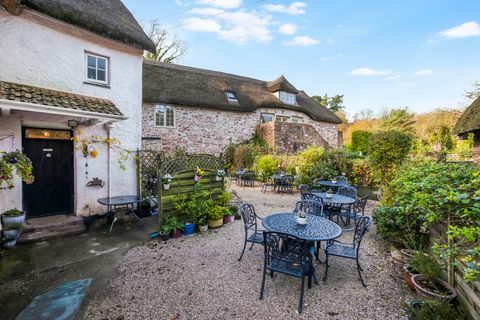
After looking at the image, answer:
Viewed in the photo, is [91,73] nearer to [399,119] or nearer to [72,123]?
[72,123]

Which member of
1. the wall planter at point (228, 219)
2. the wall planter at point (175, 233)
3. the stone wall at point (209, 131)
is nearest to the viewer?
the wall planter at point (175, 233)

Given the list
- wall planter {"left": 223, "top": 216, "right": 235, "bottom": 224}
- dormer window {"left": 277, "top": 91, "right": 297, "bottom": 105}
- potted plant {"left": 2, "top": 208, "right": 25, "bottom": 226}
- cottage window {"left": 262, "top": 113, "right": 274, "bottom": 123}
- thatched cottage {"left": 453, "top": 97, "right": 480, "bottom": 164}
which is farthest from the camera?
dormer window {"left": 277, "top": 91, "right": 297, "bottom": 105}

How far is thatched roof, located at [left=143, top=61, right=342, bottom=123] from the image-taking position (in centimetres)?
1573

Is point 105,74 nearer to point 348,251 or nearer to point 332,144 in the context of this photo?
point 348,251

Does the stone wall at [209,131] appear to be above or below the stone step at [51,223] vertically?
above

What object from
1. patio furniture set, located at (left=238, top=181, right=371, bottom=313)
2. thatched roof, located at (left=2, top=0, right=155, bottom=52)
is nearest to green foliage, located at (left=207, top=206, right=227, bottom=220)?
patio furniture set, located at (left=238, top=181, right=371, bottom=313)

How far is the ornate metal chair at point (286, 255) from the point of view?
3.12 metres

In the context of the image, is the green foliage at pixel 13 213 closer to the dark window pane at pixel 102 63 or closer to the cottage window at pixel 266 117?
the dark window pane at pixel 102 63

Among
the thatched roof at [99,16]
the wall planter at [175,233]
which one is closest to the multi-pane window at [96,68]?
the thatched roof at [99,16]

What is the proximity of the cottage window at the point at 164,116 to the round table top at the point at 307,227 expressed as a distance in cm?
1315

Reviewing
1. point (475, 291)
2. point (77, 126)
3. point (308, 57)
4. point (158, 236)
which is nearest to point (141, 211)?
point (158, 236)

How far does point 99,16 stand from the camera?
661 cm

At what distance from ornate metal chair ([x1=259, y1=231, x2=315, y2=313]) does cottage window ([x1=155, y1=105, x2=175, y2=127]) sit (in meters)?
13.9

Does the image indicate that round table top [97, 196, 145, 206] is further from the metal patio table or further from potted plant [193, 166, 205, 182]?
potted plant [193, 166, 205, 182]
